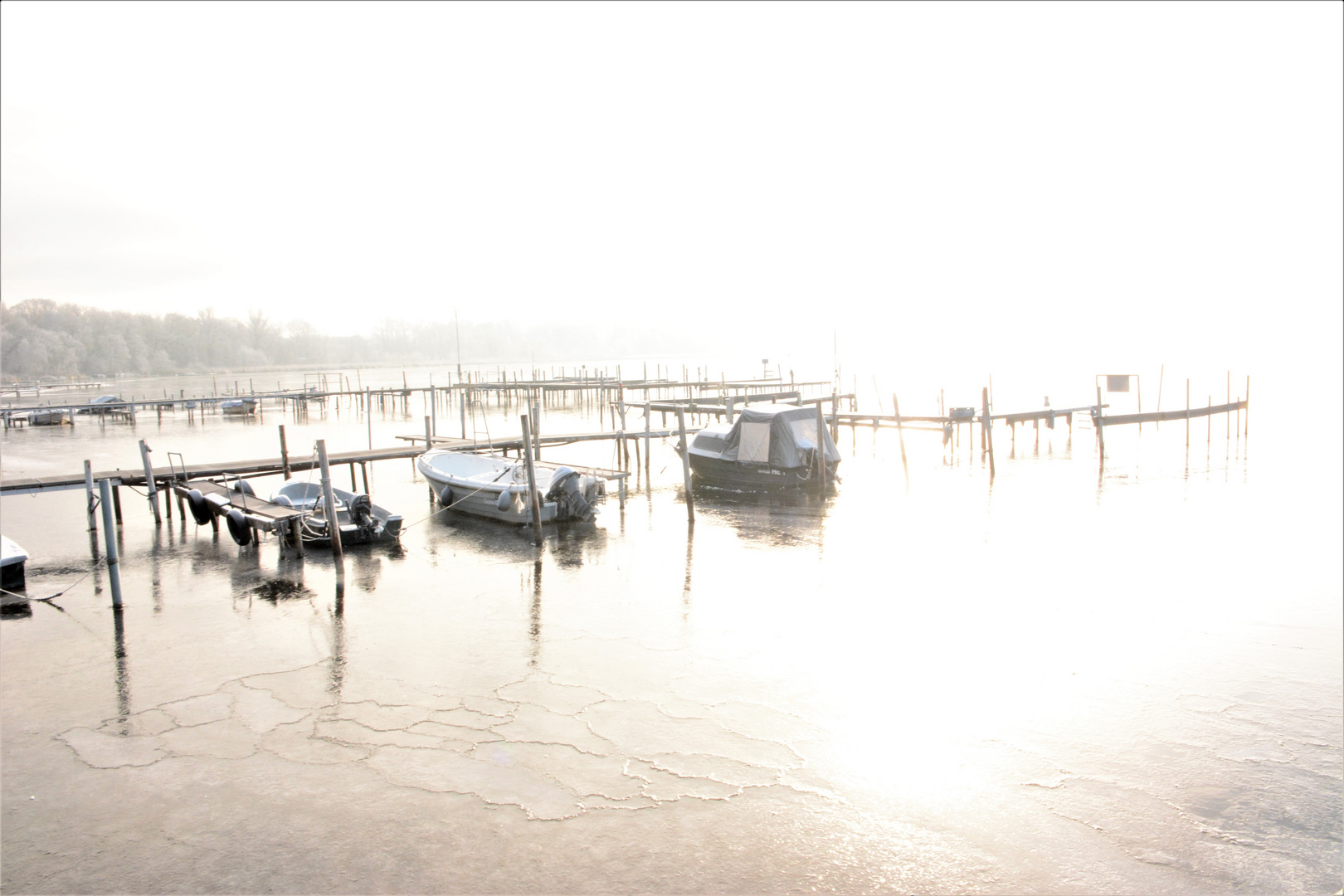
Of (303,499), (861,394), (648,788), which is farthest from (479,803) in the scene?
(861,394)

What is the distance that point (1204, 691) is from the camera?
29.4 ft

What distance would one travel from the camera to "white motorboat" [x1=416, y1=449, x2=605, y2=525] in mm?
17922

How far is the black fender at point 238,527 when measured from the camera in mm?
16078

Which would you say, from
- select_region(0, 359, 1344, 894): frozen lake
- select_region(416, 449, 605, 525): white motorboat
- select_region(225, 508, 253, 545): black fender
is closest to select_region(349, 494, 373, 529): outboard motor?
select_region(0, 359, 1344, 894): frozen lake

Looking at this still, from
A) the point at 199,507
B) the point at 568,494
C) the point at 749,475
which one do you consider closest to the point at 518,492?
the point at 568,494

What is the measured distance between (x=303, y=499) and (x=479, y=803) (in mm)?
13083

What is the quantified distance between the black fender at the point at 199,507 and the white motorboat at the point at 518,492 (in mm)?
4690

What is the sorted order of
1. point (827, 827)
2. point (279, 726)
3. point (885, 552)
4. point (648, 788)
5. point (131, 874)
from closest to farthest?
1. point (131, 874)
2. point (827, 827)
3. point (648, 788)
4. point (279, 726)
5. point (885, 552)

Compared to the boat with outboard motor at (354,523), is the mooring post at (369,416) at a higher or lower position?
higher

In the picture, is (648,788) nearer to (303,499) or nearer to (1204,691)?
(1204,691)

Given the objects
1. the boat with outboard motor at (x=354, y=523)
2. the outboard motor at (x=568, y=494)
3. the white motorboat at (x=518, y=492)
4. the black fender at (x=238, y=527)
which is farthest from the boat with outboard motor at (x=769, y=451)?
the black fender at (x=238, y=527)

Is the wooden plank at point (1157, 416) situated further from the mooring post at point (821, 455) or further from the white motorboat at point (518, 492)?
the white motorboat at point (518, 492)

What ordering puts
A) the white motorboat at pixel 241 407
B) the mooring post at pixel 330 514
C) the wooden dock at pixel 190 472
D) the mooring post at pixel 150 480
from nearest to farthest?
1. the mooring post at pixel 330 514
2. the wooden dock at pixel 190 472
3. the mooring post at pixel 150 480
4. the white motorboat at pixel 241 407

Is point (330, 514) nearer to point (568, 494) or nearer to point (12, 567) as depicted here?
point (12, 567)
